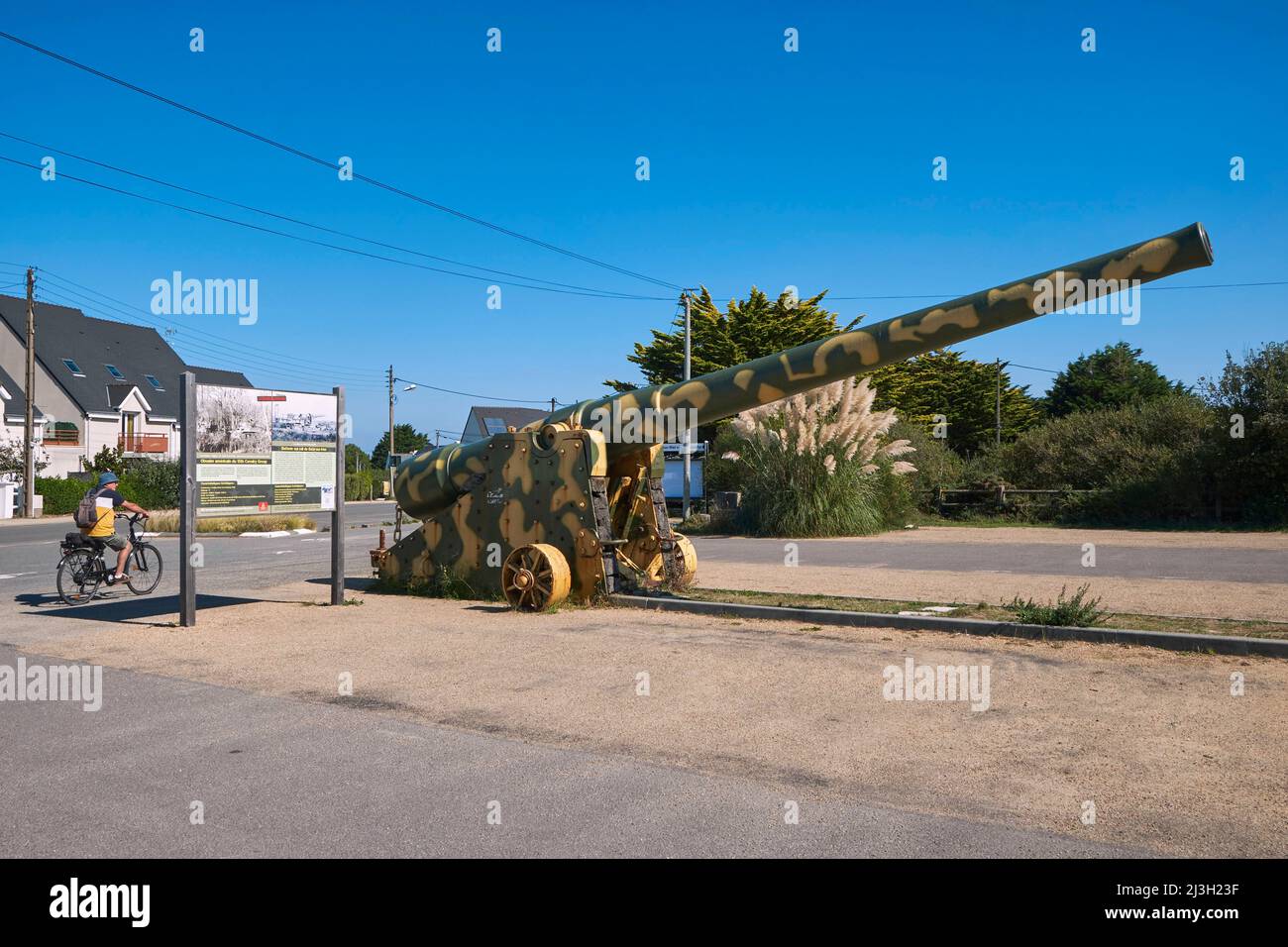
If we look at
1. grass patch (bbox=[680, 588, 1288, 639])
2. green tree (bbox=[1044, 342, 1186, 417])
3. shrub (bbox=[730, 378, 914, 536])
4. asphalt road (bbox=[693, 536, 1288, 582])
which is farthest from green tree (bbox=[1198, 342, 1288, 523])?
green tree (bbox=[1044, 342, 1186, 417])

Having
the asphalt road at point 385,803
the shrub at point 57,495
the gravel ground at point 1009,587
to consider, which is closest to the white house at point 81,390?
the shrub at point 57,495

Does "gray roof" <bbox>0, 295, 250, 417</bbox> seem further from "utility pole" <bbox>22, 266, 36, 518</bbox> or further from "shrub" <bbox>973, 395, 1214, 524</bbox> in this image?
"shrub" <bbox>973, 395, 1214, 524</bbox>

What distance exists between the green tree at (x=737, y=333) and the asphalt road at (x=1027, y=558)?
1728cm

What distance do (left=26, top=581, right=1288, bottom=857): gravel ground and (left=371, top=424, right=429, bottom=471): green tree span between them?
76.7 m

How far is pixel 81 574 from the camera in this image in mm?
12734

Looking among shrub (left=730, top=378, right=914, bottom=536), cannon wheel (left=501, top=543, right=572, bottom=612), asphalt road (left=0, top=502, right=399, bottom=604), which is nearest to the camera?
cannon wheel (left=501, top=543, right=572, bottom=612)

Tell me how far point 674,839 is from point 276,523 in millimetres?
28964

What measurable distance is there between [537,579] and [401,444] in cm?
8317

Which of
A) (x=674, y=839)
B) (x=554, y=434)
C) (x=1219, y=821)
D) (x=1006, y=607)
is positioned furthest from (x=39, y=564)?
(x=1219, y=821)

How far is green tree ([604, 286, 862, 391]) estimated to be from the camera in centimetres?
3941

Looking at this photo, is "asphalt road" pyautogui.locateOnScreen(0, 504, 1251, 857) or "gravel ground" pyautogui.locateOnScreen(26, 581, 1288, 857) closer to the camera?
"asphalt road" pyautogui.locateOnScreen(0, 504, 1251, 857)

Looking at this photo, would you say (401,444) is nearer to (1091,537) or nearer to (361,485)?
(361,485)

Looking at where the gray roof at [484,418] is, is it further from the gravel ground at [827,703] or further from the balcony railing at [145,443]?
the gravel ground at [827,703]
